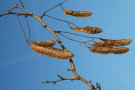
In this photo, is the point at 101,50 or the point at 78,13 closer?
the point at 101,50

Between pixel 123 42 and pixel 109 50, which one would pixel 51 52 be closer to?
pixel 109 50

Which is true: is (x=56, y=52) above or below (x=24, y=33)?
below

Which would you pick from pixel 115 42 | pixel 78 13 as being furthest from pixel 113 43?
pixel 78 13

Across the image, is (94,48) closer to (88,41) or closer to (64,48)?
(88,41)

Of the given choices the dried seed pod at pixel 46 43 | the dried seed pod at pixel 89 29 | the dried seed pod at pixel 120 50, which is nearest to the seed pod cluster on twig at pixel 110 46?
the dried seed pod at pixel 120 50

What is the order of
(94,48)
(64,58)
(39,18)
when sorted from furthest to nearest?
(39,18)
(94,48)
(64,58)

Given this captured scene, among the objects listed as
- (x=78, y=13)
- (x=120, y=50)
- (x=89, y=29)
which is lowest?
(x=120, y=50)

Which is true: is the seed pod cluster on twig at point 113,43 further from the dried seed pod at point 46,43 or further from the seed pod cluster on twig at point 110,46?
the dried seed pod at point 46,43

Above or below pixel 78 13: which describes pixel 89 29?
below

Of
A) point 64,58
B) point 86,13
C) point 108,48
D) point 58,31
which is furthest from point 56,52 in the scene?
point 86,13

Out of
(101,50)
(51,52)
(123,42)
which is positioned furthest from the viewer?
(123,42)

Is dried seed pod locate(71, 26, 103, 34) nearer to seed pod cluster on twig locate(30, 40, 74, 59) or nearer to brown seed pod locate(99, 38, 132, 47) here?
→ brown seed pod locate(99, 38, 132, 47)
